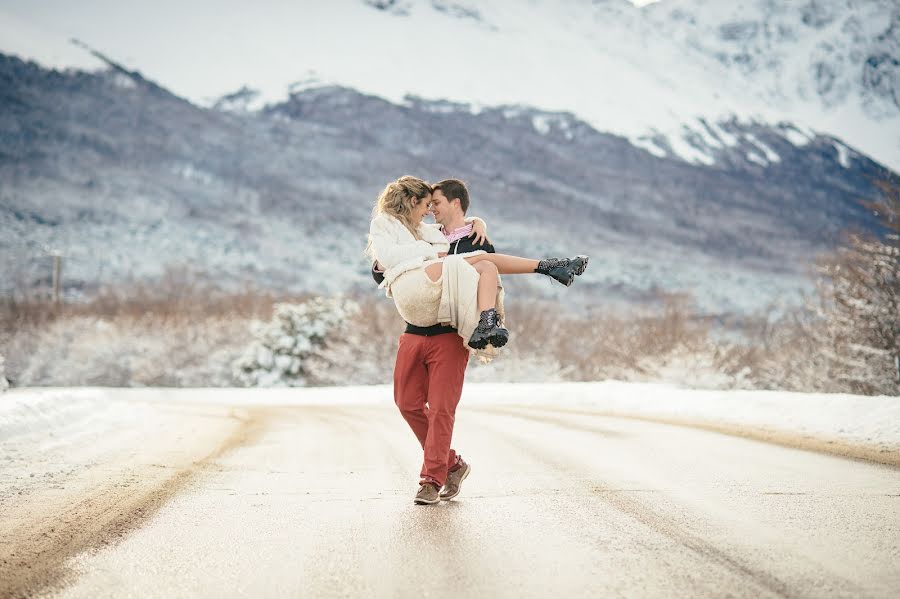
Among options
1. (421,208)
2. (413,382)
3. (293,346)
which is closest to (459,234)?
(421,208)

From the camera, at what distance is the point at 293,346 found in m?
37.5

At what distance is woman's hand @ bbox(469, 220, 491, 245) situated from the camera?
5.32 m

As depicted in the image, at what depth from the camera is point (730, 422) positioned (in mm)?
10828

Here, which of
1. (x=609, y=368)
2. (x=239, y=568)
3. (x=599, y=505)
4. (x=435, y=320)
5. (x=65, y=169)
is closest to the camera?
(x=239, y=568)

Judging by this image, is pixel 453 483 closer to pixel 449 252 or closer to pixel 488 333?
pixel 488 333

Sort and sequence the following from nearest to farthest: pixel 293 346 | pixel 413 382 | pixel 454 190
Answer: pixel 413 382 → pixel 454 190 → pixel 293 346

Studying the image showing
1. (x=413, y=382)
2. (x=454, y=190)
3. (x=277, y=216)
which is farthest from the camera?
(x=277, y=216)

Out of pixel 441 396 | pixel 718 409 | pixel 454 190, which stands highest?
pixel 454 190

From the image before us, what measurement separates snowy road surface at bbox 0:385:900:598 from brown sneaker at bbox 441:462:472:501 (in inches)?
3.4

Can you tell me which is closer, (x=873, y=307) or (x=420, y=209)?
(x=420, y=209)

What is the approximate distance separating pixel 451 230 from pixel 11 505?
3.11 metres

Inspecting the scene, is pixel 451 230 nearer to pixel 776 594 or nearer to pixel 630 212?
pixel 776 594

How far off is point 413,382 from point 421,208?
3.65ft

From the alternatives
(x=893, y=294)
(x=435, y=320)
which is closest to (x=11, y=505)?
(x=435, y=320)
